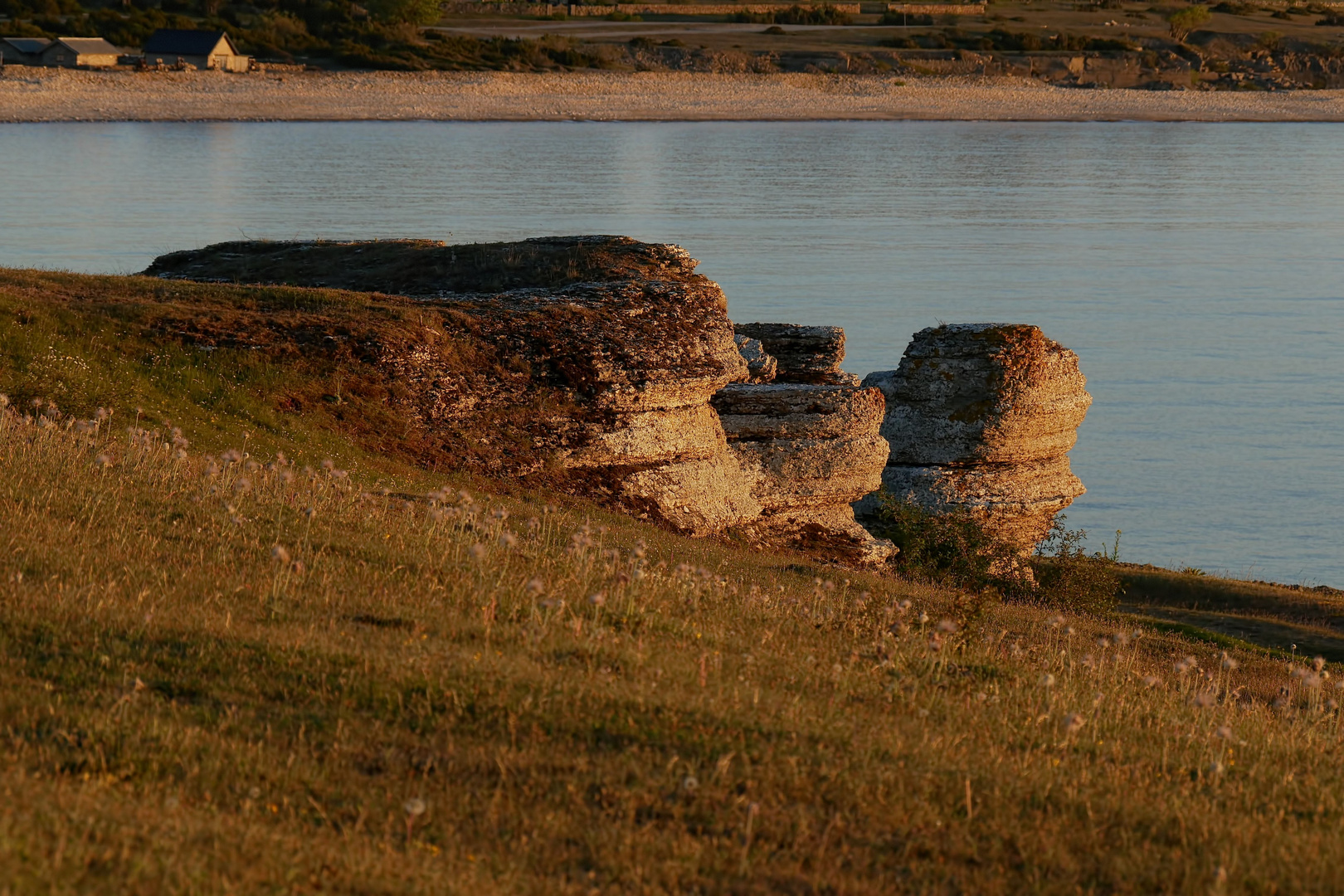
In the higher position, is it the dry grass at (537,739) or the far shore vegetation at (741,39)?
the far shore vegetation at (741,39)

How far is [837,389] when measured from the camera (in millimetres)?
26188

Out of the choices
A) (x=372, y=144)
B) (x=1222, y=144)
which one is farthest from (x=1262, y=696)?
(x=1222, y=144)

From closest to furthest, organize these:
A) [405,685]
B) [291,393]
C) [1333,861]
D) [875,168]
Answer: [1333,861] → [405,685] → [291,393] → [875,168]

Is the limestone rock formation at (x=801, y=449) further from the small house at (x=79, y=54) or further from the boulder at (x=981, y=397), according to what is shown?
the small house at (x=79, y=54)

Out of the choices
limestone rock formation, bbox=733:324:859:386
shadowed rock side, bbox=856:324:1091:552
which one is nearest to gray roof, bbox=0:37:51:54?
shadowed rock side, bbox=856:324:1091:552

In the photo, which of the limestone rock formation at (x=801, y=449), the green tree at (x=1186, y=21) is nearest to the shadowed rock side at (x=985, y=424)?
the limestone rock formation at (x=801, y=449)

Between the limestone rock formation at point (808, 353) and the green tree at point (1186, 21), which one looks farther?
the green tree at point (1186, 21)

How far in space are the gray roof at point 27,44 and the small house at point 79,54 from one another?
2.42 ft

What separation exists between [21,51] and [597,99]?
156ft

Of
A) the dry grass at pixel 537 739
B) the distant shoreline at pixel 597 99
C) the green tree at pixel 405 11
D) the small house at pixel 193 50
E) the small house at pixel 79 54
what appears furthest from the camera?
the green tree at pixel 405 11

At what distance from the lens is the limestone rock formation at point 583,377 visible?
70.3 ft

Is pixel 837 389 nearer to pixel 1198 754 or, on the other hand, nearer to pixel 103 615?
pixel 1198 754

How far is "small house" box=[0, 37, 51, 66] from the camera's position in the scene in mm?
119375

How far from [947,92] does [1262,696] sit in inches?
5399
